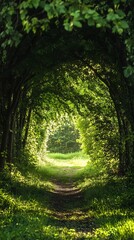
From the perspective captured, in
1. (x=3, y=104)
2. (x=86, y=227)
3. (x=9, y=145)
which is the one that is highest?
(x=3, y=104)

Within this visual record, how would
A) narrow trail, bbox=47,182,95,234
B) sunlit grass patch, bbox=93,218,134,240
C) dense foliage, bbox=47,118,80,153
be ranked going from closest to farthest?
sunlit grass patch, bbox=93,218,134,240 → narrow trail, bbox=47,182,95,234 → dense foliage, bbox=47,118,80,153

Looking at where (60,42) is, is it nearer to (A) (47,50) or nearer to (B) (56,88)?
(A) (47,50)

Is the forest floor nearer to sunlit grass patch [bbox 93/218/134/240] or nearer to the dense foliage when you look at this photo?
sunlit grass patch [bbox 93/218/134/240]

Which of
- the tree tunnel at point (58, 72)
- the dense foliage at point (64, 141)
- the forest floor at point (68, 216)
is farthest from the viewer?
the dense foliage at point (64, 141)

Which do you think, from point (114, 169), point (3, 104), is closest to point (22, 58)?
point (3, 104)

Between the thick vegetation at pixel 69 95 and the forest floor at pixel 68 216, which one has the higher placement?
the thick vegetation at pixel 69 95

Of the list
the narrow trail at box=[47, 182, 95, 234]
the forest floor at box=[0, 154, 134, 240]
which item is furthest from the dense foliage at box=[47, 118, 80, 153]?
the narrow trail at box=[47, 182, 95, 234]

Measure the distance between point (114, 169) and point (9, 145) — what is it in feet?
18.0

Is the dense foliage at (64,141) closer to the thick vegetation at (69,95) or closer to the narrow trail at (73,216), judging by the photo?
the thick vegetation at (69,95)

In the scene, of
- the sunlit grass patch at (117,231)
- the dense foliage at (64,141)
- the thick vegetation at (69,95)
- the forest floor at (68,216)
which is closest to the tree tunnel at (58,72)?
the thick vegetation at (69,95)

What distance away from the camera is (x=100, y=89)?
2203 cm

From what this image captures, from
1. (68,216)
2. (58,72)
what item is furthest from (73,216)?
(58,72)

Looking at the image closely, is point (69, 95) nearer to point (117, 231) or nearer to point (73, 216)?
point (73, 216)

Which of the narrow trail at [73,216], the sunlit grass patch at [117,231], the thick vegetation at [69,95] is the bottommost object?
the narrow trail at [73,216]
